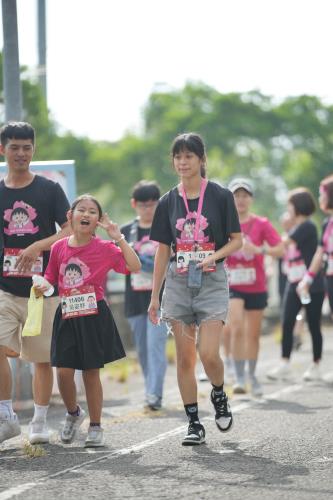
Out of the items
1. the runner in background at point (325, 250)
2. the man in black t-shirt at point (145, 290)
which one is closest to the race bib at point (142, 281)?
the man in black t-shirt at point (145, 290)

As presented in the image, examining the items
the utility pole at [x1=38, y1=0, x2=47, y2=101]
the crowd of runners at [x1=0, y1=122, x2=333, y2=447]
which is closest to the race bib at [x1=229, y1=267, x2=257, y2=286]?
the crowd of runners at [x1=0, y1=122, x2=333, y2=447]

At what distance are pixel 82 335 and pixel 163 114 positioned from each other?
74861 millimetres

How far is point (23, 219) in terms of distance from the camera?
26.8ft

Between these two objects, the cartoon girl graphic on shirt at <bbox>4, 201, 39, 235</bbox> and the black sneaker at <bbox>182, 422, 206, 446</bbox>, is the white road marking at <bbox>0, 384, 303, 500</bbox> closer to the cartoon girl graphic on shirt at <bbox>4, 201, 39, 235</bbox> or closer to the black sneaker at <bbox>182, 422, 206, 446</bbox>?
the black sneaker at <bbox>182, 422, 206, 446</bbox>

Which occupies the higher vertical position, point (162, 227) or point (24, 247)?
point (162, 227)

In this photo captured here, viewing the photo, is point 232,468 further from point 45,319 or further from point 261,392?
point 261,392

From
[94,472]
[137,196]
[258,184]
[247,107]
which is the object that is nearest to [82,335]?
[94,472]

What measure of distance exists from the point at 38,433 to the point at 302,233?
550cm

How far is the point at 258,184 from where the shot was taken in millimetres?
88312

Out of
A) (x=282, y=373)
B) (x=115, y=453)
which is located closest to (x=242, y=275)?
(x=282, y=373)

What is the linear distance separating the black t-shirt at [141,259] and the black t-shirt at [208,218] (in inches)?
107

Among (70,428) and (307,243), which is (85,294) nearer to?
(70,428)

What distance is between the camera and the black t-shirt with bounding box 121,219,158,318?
10.8 meters

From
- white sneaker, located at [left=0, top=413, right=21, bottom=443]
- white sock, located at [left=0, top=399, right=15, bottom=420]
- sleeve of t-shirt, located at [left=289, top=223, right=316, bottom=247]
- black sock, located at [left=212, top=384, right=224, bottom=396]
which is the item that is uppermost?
sleeve of t-shirt, located at [left=289, top=223, right=316, bottom=247]
